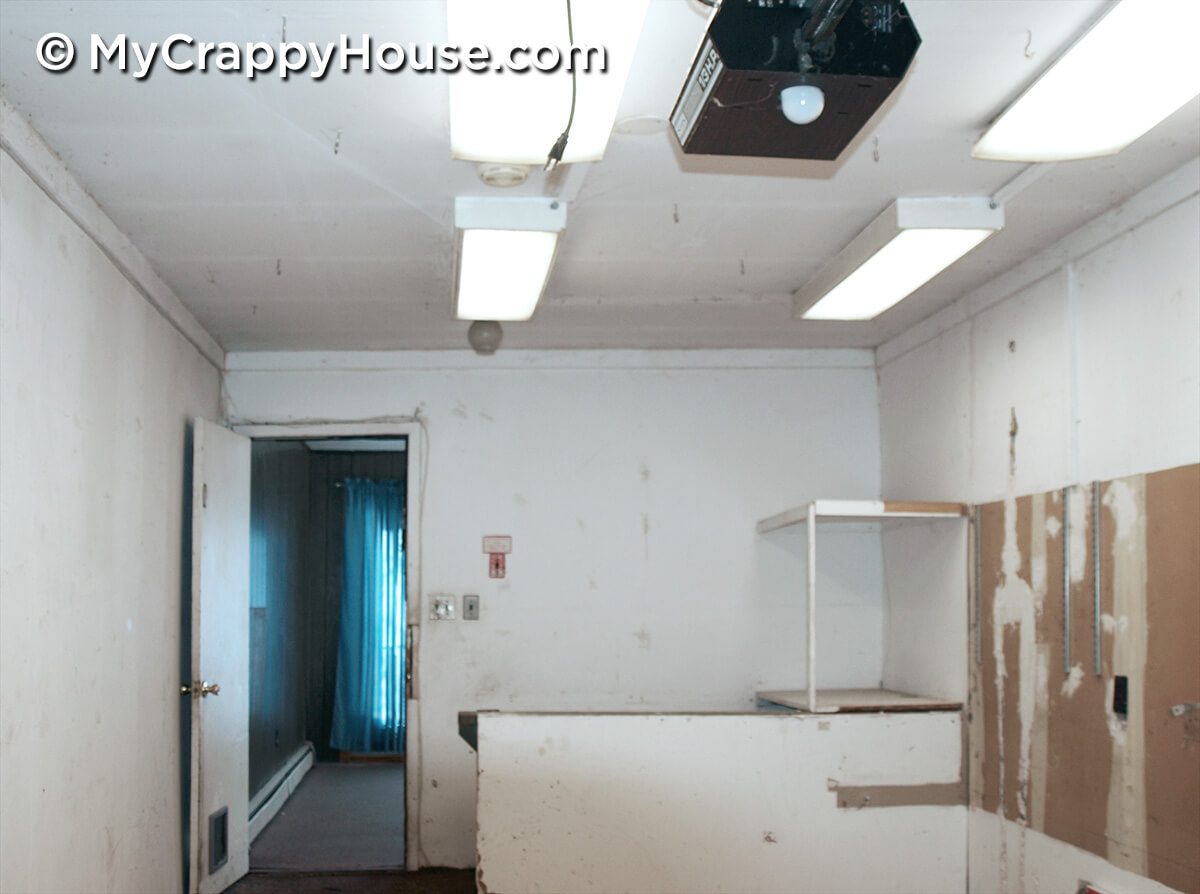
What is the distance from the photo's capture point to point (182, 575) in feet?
15.7

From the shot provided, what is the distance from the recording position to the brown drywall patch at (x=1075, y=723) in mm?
3631

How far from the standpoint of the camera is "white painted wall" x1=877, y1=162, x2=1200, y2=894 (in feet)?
10.9

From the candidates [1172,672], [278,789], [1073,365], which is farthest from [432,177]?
[278,789]

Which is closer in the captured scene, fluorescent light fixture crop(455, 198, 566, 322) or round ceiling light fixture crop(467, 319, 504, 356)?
fluorescent light fixture crop(455, 198, 566, 322)

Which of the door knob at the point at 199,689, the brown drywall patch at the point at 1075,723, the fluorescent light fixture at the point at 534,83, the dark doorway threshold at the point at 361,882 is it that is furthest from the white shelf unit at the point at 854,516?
the door knob at the point at 199,689

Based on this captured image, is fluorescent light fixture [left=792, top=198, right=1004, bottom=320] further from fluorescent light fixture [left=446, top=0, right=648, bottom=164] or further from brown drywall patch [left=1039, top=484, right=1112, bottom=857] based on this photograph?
fluorescent light fixture [left=446, top=0, right=648, bottom=164]

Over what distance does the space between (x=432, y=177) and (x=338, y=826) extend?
14.4ft

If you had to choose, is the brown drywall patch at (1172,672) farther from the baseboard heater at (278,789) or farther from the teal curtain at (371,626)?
the teal curtain at (371,626)

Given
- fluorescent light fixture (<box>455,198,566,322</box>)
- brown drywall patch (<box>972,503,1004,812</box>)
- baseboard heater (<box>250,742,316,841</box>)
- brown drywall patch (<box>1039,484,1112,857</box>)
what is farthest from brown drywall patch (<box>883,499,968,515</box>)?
baseboard heater (<box>250,742,316,841</box>)

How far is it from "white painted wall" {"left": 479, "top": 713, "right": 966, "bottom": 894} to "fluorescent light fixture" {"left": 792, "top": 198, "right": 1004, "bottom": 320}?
60.2 inches

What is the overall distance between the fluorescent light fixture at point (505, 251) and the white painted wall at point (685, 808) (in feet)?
4.97

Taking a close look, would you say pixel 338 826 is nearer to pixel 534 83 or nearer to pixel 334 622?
pixel 334 622

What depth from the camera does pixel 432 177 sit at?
336cm

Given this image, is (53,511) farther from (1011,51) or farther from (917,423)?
(917,423)
